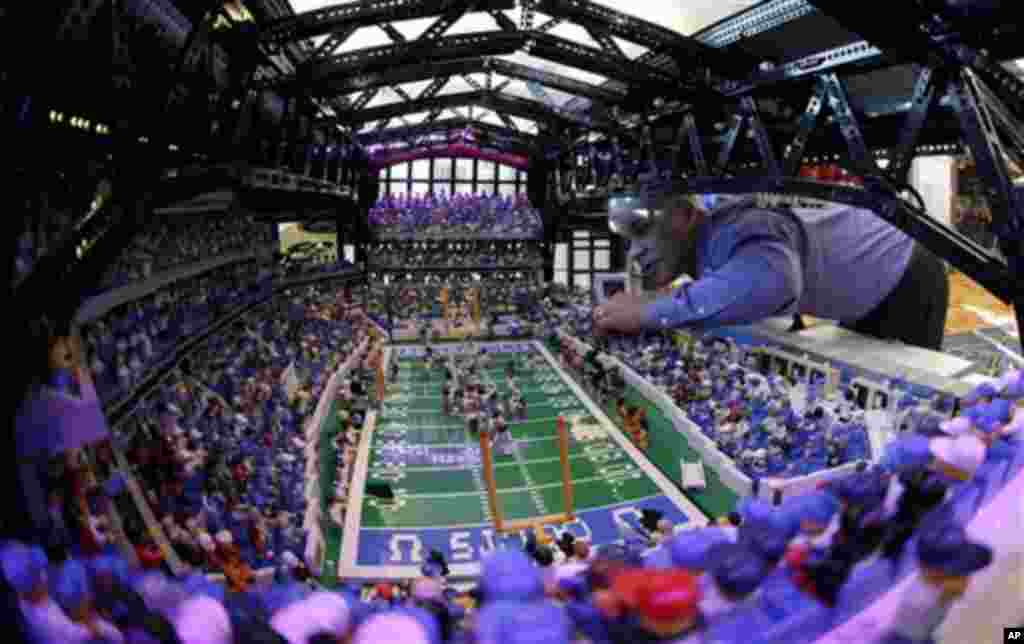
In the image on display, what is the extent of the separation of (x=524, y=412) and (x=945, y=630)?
7.96 metres

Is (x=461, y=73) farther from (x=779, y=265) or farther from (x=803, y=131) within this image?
(x=779, y=265)

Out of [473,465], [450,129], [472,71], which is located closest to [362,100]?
[472,71]

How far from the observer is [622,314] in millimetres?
1954

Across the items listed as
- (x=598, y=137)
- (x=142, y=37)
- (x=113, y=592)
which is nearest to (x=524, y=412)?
(x=598, y=137)

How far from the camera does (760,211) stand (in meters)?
2.25

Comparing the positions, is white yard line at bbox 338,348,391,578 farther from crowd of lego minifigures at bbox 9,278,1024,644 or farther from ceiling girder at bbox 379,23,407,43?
ceiling girder at bbox 379,23,407,43

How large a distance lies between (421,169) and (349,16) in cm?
1754

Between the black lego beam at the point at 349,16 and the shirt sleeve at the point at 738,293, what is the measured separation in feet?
13.5

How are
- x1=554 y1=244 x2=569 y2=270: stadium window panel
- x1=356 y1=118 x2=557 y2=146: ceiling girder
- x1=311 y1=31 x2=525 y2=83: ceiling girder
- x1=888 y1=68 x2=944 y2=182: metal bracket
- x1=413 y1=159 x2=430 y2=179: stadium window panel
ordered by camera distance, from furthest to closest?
1. x1=413 y1=159 x2=430 y2=179: stadium window panel
2. x1=554 y1=244 x2=569 y2=270: stadium window panel
3. x1=356 y1=118 x2=557 y2=146: ceiling girder
4. x1=311 y1=31 x2=525 y2=83: ceiling girder
5. x1=888 y1=68 x2=944 y2=182: metal bracket

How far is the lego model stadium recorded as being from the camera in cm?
119

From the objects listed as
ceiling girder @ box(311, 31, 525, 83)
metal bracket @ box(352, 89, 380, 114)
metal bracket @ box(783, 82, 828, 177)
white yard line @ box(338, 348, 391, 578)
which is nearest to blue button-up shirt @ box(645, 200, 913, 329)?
metal bracket @ box(783, 82, 828, 177)

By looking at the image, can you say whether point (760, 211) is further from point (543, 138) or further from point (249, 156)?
point (543, 138)

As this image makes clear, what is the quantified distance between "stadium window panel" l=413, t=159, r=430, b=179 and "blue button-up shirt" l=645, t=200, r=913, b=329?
20.8 meters

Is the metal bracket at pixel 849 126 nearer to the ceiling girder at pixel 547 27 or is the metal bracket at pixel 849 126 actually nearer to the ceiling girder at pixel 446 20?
the ceiling girder at pixel 446 20
